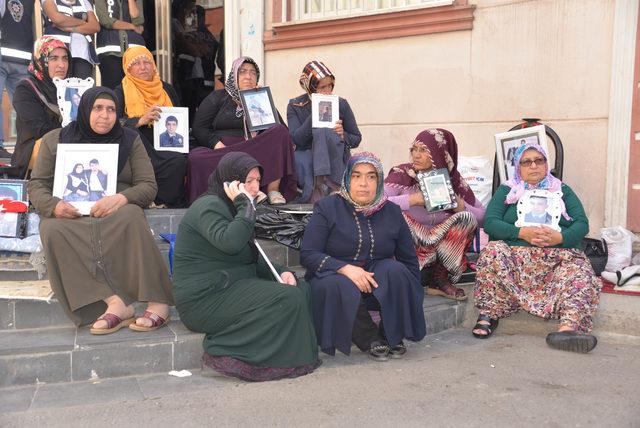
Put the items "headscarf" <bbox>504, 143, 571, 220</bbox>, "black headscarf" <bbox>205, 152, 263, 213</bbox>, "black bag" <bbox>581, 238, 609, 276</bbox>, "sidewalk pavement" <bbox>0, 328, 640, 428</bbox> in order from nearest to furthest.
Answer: "sidewalk pavement" <bbox>0, 328, 640, 428</bbox>
"black headscarf" <bbox>205, 152, 263, 213</bbox>
"headscarf" <bbox>504, 143, 571, 220</bbox>
"black bag" <bbox>581, 238, 609, 276</bbox>

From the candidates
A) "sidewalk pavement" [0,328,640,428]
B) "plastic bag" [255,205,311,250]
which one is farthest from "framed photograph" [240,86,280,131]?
"sidewalk pavement" [0,328,640,428]

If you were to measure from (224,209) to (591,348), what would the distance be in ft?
8.74

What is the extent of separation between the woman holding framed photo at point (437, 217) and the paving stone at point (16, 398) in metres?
3.00

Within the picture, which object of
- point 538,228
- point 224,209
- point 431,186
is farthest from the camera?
point 431,186

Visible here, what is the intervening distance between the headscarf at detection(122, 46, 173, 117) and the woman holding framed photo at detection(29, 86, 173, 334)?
135cm

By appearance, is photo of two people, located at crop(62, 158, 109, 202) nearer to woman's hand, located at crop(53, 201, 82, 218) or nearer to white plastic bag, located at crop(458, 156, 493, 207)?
woman's hand, located at crop(53, 201, 82, 218)

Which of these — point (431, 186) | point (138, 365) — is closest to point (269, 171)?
point (431, 186)

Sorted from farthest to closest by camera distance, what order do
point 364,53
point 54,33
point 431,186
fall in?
point 364,53 < point 54,33 < point 431,186

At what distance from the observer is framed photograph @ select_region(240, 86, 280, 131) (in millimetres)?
6336

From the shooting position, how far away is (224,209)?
407cm

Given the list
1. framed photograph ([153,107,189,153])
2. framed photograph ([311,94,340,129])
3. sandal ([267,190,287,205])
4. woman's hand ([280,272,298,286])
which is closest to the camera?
woman's hand ([280,272,298,286])

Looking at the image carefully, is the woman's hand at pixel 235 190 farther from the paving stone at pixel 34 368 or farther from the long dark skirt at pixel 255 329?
the paving stone at pixel 34 368

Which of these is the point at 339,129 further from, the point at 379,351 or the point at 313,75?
the point at 379,351

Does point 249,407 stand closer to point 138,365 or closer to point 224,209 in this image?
point 138,365
